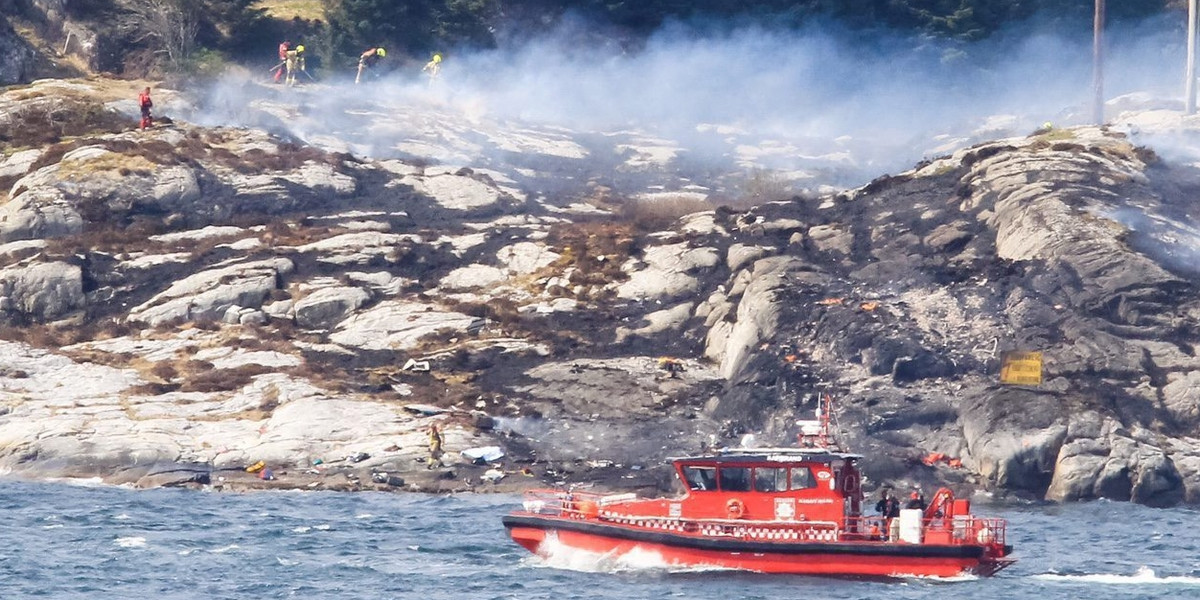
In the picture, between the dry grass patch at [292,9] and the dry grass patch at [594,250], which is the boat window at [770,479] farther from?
the dry grass patch at [292,9]

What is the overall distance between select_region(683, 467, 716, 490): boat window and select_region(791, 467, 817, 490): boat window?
203cm

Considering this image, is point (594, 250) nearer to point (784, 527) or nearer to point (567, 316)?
point (567, 316)

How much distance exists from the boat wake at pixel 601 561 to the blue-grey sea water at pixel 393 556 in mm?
75

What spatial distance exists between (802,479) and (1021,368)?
67.9 feet

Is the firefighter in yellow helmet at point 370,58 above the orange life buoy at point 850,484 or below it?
above

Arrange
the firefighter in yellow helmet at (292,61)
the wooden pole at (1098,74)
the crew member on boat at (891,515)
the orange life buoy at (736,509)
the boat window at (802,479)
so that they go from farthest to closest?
the firefighter in yellow helmet at (292,61)
the wooden pole at (1098,74)
the orange life buoy at (736,509)
the boat window at (802,479)
the crew member on boat at (891,515)

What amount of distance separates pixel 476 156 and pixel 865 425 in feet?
124

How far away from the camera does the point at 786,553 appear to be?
4509 cm

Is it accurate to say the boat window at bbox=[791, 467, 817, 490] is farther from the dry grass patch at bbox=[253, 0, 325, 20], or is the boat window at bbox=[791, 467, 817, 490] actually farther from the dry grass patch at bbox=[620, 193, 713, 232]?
the dry grass patch at bbox=[253, 0, 325, 20]

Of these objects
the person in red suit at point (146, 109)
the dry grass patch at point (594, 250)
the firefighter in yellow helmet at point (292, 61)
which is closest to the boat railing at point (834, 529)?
the dry grass patch at point (594, 250)

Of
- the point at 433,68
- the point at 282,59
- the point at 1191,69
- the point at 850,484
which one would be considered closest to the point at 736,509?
the point at 850,484

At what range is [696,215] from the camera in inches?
3214

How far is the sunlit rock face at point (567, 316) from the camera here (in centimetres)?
6147

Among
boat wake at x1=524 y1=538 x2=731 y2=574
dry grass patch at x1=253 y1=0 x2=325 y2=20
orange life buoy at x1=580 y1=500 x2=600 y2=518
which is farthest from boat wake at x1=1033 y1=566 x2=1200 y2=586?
dry grass patch at x1=253 y1=0 x2=325 y2=20
